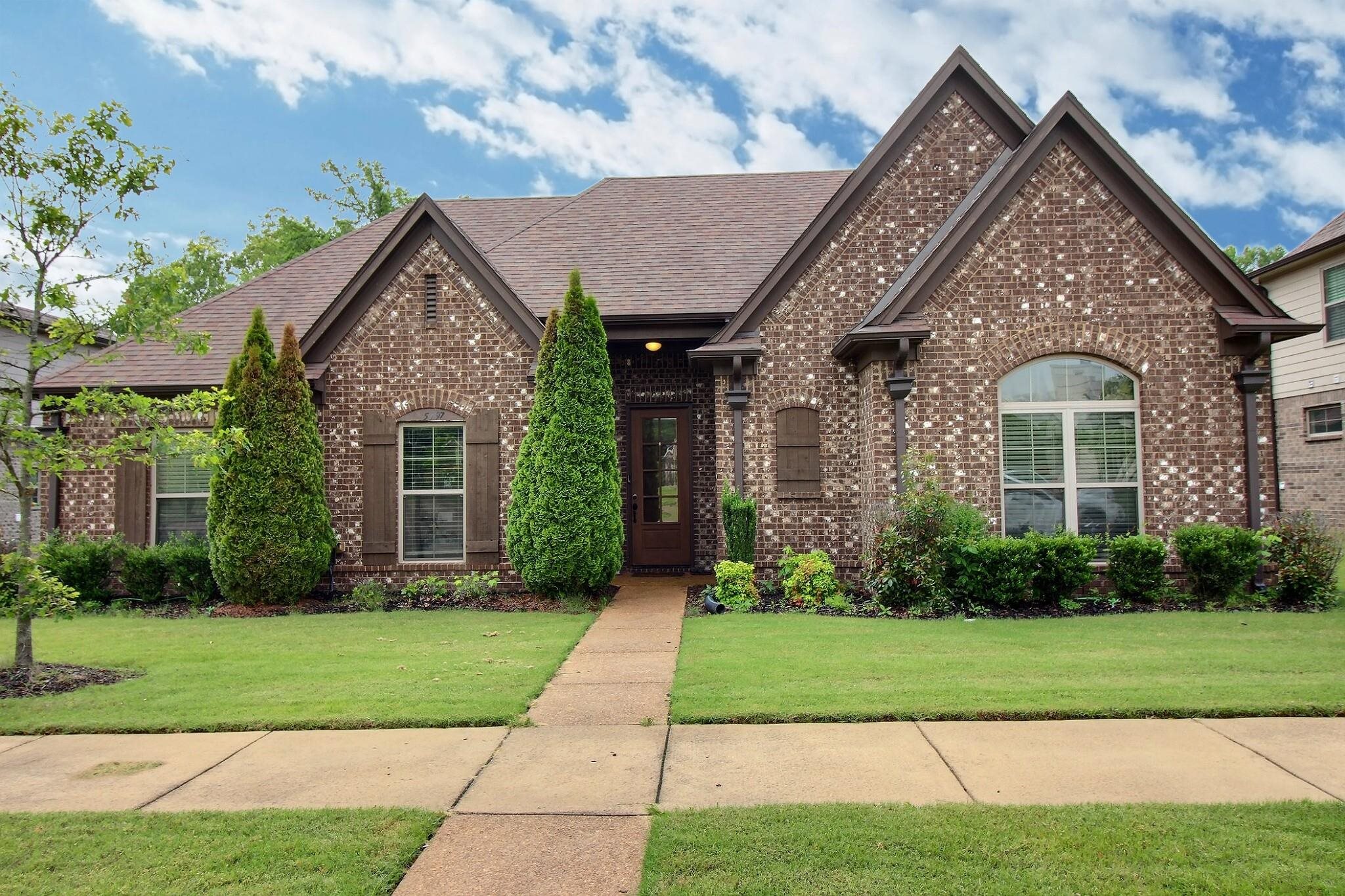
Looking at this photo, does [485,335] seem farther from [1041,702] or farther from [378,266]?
[1041,702]

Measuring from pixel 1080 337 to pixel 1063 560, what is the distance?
110 inches

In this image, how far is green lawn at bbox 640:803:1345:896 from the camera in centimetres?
303

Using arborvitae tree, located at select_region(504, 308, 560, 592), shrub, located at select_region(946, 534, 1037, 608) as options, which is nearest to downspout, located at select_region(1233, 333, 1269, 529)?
shrub, located at select_region(946, 534, 1037, 608)

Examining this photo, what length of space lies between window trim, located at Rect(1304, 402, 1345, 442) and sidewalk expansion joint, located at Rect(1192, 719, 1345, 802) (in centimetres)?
1419

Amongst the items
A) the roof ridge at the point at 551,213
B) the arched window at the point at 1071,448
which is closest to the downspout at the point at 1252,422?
the arched window at the point at 1071,448

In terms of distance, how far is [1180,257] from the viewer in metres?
9.97

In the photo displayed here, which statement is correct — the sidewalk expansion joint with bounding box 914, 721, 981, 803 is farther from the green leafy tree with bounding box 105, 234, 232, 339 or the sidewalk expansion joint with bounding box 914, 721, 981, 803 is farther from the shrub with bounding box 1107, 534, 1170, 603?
the green leafy tree with bounding box 105, 234, 232, 339

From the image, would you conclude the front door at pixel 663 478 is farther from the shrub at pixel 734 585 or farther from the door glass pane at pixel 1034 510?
the door glass pane at pixel 1034 510

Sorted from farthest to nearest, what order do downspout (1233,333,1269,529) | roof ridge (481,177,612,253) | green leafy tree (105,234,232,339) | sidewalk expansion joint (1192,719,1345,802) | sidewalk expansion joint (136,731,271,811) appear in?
1. roof ridge (481,177,612,253)
2. downspout (1233,333,1269,529)
3. green leafy tree (105,234,232,339)
4. sidewalk expansion joint (136,731,271,811)
5. sidewalk expansion joint (1192,719,1345,802)

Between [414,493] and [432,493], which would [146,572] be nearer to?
[414,493]

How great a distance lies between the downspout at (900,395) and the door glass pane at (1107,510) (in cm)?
223

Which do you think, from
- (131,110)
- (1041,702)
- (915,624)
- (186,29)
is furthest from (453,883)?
(186,29)

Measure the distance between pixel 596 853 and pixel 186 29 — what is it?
40.7 ft

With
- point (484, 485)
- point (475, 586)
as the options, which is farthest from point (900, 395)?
point (475, 586)
